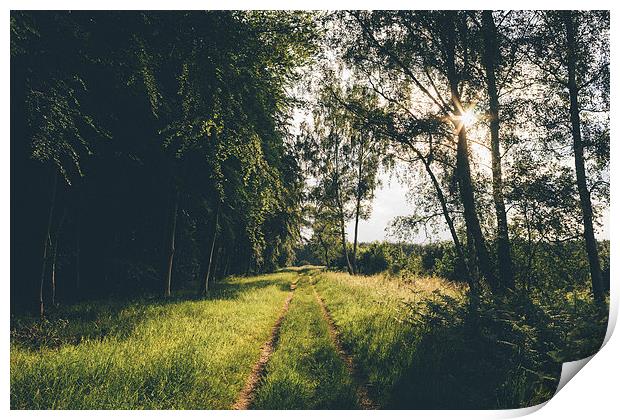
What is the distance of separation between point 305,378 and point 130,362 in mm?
2691

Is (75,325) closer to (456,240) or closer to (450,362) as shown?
(450,362)

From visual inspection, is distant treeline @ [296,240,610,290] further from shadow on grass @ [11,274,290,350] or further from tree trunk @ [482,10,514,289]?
shadow on grass @ [11,274,290,350]

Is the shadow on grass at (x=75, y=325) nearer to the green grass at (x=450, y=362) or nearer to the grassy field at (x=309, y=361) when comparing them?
the grassy field at (x=309, y=361)

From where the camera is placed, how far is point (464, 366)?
5.12 meters

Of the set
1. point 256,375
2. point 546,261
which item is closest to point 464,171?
point 546,261

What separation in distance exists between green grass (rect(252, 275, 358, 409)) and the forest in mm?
43

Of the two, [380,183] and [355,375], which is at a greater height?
[380,183]

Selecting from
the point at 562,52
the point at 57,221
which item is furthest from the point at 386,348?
the point at 57,221

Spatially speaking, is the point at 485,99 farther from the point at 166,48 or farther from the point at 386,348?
the point at 166,48

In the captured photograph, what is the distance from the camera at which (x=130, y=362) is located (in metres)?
5.26

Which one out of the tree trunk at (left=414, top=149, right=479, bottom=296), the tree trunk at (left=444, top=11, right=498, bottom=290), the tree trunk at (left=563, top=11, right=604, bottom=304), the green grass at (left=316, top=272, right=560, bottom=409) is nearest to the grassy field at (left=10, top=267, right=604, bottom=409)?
the green grass at (left=316, top=272, right=560, bottom=409)

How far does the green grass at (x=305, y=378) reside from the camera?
488cm

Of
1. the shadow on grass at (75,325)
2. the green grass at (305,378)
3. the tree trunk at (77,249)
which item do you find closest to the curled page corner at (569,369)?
the green grass at (305,378)

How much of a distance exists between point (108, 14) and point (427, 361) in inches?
311
